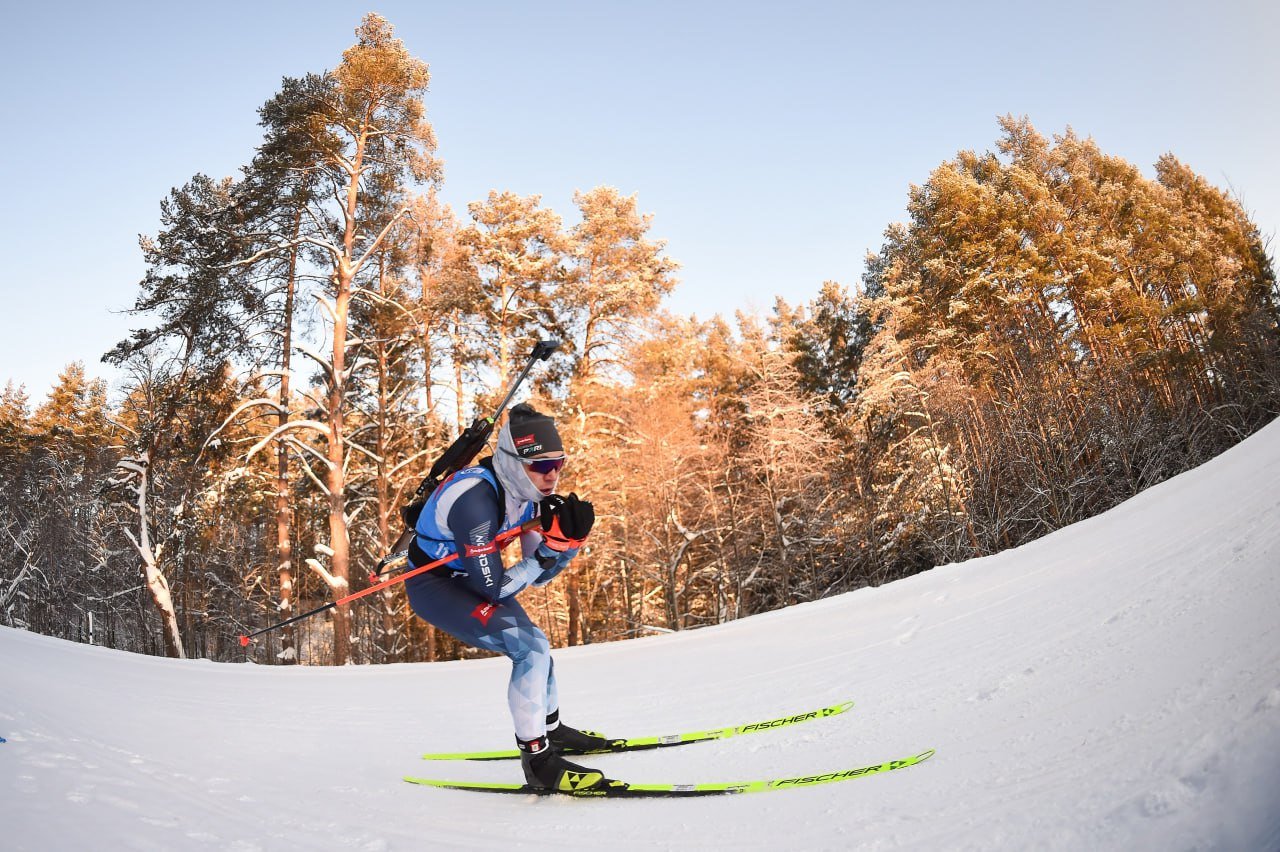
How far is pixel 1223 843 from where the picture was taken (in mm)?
1139

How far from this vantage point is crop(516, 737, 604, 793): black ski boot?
2.83 meters

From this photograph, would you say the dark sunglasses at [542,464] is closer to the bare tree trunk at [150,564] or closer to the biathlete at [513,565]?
the biathlete at [513,565]

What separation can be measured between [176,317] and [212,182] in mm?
5073

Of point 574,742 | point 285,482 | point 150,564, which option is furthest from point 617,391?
point 574,742

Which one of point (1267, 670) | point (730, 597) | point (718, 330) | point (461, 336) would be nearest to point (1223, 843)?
point (1267, 670)

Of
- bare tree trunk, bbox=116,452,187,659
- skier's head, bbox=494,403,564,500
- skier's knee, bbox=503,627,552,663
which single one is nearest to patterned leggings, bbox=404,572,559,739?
skier's knee, bbox=503,627,552,663

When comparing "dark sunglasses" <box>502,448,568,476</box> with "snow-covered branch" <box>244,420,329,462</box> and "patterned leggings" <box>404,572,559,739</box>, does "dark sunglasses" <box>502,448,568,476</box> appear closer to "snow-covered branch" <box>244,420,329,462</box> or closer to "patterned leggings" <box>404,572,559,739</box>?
"patterned leggings" <box>404,572,559,739</box>

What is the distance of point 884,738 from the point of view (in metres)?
2.68

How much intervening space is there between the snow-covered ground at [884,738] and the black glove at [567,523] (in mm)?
1089

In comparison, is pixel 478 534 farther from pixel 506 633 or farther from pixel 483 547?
pixel 506 633

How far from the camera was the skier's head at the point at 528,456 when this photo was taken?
3115 millimetres

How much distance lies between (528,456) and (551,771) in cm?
139

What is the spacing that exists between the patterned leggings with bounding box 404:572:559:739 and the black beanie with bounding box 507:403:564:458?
734 mm

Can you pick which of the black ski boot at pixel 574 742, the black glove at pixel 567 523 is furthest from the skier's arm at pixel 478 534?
the black ski boot at pixel 574 742
